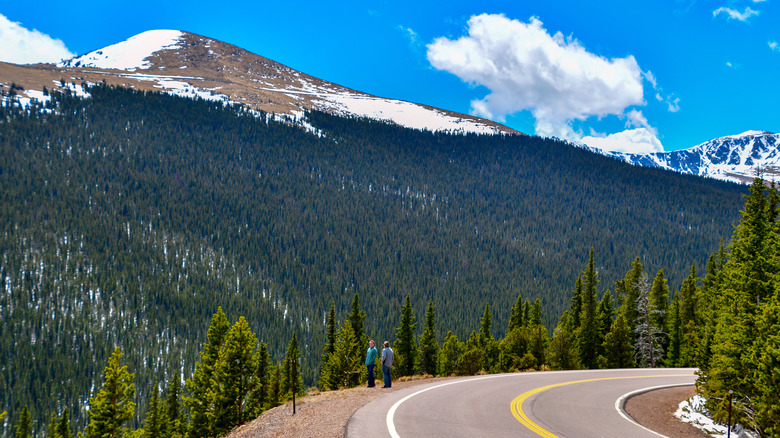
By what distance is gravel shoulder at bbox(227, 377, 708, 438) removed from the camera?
1155 cm

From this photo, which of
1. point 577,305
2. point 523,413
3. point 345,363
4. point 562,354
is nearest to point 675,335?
point 577,305

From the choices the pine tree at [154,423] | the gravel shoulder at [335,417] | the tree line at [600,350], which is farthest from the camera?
the pine tree at [154,423]

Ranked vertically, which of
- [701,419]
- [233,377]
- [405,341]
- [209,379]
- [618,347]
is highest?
[701,419]

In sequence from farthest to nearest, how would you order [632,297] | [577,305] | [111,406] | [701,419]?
1. [632,297]
2. [577,305]
3. [111,406]
4. [701,419]

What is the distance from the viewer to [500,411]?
1333cm

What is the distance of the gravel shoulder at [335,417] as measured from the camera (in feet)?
37.9

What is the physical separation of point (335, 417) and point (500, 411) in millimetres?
4697

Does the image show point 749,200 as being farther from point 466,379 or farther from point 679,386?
point 466,379

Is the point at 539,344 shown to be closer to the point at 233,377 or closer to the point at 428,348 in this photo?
the point at 428,348

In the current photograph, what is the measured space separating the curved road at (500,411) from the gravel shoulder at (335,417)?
511mm

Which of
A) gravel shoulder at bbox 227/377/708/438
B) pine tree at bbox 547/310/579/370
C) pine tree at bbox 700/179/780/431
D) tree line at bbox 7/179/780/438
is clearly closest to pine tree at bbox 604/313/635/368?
tree line at bbox 7/179/780/438

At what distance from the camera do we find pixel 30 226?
192125 mm

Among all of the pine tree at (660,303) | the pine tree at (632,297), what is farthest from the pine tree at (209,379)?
the pine tree at (660,303)

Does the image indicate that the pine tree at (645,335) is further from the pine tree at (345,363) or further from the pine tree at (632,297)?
the pine tree at (345,363)
